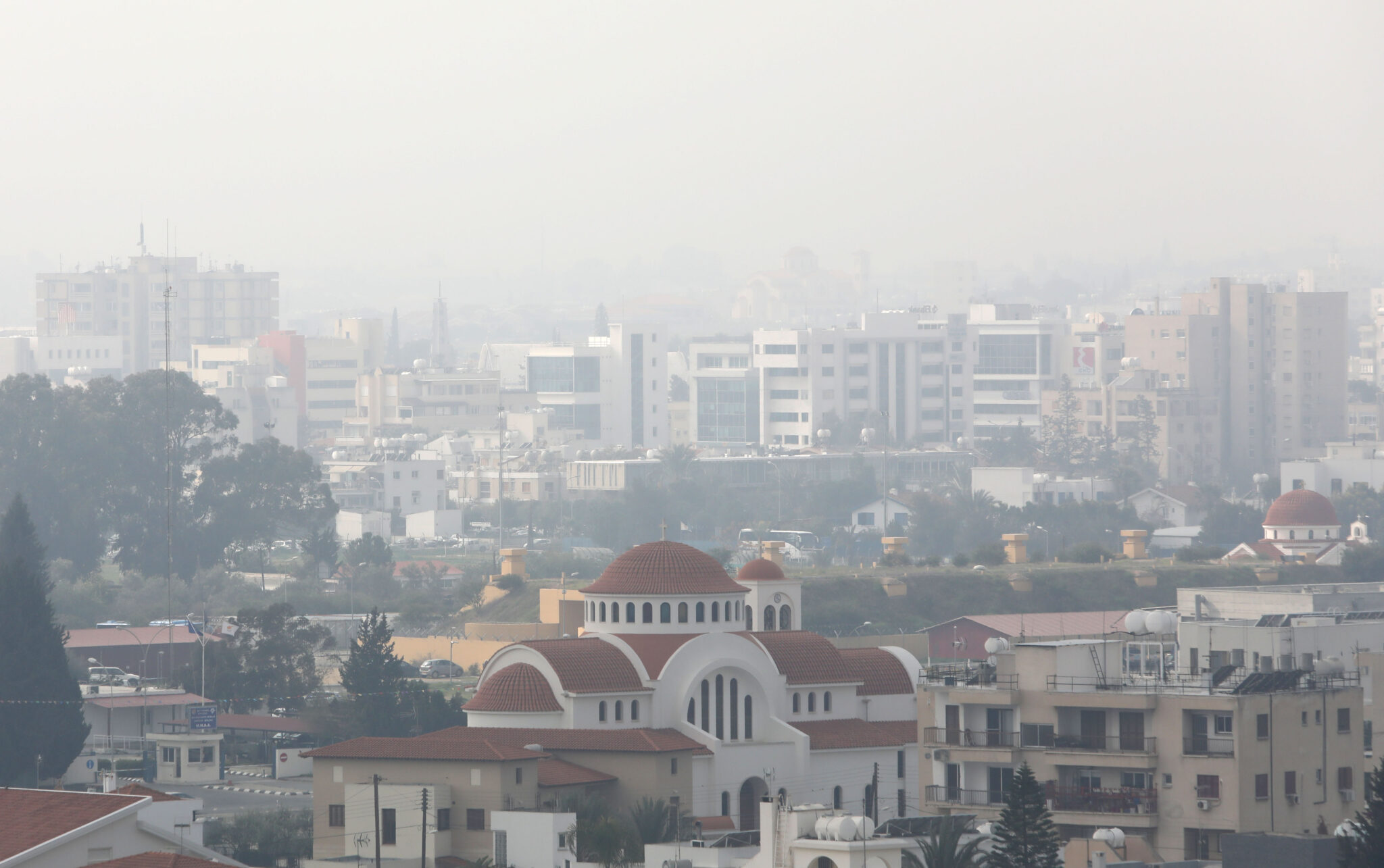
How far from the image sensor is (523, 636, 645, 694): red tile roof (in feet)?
177

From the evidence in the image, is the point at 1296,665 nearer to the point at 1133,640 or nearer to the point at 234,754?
the point at 1133,640

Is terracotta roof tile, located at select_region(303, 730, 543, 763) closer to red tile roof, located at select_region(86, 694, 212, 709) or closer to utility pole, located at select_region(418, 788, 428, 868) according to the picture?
utility pole, located at select_region(418, 788, 428, 868)

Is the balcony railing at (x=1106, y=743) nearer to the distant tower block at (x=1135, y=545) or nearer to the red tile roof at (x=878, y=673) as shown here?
the red tile roof at (x=878, y=673)

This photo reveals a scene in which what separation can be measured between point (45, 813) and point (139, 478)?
77148mm

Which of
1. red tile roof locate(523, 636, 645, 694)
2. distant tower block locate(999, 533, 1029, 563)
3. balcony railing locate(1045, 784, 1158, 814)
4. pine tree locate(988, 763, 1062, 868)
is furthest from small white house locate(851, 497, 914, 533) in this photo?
pine tree locate(988, 763, 1062, 868)

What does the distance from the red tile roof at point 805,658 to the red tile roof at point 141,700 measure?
1878 cm

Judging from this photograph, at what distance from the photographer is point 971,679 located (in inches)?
1741

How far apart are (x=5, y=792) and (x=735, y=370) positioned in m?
159

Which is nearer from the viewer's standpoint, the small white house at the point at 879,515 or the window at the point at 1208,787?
the window at the point at 1208,787

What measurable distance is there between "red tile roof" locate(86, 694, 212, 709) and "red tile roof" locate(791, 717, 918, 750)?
66.1 feet

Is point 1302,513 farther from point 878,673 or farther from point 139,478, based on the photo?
point 878,673

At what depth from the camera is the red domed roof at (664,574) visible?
56.6 meters

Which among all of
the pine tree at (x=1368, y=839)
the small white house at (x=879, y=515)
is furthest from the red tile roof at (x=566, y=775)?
the small white house at (x=879, y=515)

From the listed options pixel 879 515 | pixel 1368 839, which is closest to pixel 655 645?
pixel 1368 839
